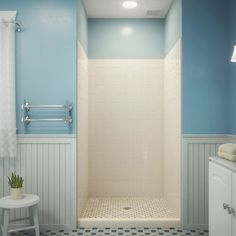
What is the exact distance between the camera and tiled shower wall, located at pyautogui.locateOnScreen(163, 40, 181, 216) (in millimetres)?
3287

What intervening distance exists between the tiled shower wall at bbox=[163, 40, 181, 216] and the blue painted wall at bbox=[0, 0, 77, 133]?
3.53 feet

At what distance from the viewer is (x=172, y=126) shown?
11.8 feet

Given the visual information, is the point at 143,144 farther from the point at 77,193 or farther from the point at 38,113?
the point at 38,113

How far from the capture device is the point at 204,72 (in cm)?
318

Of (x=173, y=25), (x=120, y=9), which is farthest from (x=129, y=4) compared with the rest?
(x=173, y=25)

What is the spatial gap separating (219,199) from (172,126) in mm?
1428

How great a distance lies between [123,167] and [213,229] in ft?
6.37

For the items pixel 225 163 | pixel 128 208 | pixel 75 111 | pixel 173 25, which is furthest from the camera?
pixel 128 208

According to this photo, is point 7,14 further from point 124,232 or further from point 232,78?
point 124,232

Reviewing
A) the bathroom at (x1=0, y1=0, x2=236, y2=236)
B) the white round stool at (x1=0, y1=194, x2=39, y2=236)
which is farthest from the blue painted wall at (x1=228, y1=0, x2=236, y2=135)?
the white round stool at (x1=0, y1=194, x2=39, y2=236)

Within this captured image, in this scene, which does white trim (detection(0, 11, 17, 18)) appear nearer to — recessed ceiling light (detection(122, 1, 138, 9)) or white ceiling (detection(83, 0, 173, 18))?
white ceiling (detection(83, 0, 173, 18))

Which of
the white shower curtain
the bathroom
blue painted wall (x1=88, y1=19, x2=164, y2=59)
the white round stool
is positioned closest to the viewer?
the white round stool

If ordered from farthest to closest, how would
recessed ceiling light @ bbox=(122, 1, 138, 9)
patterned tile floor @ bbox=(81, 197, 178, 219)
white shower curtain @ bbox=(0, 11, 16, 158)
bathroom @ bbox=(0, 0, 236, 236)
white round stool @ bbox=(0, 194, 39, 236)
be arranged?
1. recessed ceiling light @ bbox=(122, 1, 138, 9)
2. patterned tile floor @ bbox=(81, 197, 178, 219)
3. bathroom @ bbox=(0, 0, 236, 236)
4. white shower curtain @ bbox=(0, 11, 16, 158)
5. white round stool @ bbox=(0, 194, 39, 236)

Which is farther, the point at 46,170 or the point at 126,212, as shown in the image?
the point at 126,212
